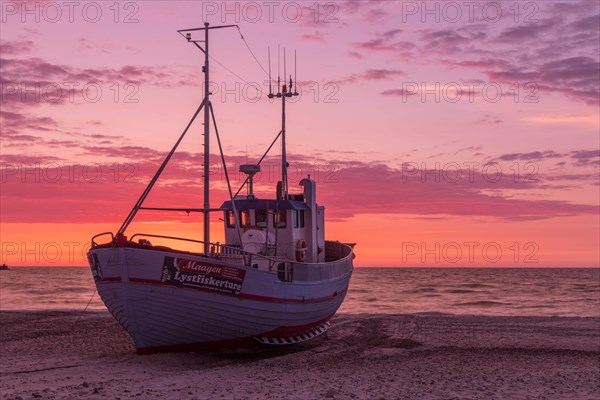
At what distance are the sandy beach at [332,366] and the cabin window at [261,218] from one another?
4.40 meters

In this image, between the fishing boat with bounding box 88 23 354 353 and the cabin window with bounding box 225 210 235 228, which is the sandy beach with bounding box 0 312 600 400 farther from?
the cabin window with bounding box 225 210 235 228

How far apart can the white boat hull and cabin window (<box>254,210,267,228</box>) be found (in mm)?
3856

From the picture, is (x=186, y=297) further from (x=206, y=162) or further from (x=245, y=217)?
(x=245, y=217)

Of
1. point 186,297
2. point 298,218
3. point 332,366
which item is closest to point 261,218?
point 298,218

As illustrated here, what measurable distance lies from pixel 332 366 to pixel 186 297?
4.51 meters

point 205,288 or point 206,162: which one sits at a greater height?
point 206,162

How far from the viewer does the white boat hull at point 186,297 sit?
60.4 ft

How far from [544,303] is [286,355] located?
144ft

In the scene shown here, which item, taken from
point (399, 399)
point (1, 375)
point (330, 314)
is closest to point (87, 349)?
point (1, 375)

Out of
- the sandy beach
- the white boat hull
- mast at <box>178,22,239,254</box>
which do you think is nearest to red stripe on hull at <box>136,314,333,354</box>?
the white boat hull

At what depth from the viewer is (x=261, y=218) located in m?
24.0

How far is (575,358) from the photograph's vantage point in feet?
69.0

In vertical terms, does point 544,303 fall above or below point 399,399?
below

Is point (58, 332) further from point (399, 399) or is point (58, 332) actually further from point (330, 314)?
point (399, 399)
